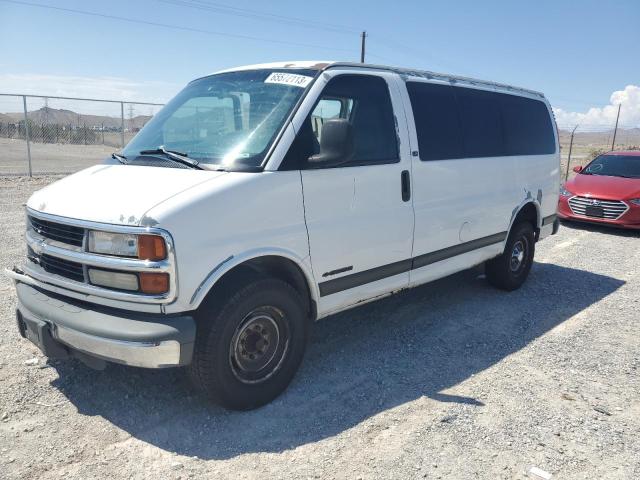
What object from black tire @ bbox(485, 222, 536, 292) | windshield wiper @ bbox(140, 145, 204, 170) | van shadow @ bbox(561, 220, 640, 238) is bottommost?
van shadow @ bbox(561, 220, 640, 238)

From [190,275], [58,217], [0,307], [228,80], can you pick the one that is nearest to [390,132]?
[228,80]

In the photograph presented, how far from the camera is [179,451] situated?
307 cm

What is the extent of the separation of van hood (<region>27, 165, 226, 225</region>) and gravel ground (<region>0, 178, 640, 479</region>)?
1306 mm

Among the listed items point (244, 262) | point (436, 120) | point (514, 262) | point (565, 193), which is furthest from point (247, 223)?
point (565, 193)

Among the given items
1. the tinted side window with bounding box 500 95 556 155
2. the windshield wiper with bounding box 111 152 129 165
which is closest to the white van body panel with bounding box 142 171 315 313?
the windshield wiper with bounding box 111 152 129 165

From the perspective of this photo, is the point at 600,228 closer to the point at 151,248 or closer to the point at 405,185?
the point at 405,185

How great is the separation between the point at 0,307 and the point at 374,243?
11.9 feet

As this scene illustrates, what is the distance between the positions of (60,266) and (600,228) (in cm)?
1071

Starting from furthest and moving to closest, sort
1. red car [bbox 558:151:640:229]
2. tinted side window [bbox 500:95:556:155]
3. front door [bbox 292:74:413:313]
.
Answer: red car [bbox 558:151:640:229] → tinted side window [bbox 500:95:556:155] → front door [bbox 292:74:413:313]

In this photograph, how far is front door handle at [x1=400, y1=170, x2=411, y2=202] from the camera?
4301 mm

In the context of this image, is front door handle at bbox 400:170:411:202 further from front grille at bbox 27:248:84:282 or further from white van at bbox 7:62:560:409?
front grille at bbox 27:248:84:282

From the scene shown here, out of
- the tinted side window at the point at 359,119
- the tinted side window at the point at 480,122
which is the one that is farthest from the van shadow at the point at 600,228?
the tinted side window at the point at 359,119

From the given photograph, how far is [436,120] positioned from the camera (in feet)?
15.6

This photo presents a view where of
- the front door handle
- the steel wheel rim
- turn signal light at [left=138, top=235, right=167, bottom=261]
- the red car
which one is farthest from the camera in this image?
the red car
